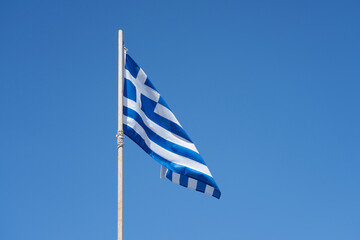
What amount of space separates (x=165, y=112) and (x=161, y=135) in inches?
30.8

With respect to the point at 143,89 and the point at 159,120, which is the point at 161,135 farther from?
the point at 143,89

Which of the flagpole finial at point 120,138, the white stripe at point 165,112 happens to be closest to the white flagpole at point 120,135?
the flagpole finial at point 120,138

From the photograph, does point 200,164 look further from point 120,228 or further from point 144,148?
point 120,228

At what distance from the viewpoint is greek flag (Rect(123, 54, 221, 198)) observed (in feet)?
49.3

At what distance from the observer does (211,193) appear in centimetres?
1537

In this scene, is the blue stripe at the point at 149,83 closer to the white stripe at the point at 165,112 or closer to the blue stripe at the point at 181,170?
the white stripe at the point at 165,112

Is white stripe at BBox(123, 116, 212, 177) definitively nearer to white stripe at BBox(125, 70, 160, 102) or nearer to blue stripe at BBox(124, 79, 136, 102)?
blue stripe at BBox(124, 79, 136, 102)

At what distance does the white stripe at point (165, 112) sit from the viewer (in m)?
15.9

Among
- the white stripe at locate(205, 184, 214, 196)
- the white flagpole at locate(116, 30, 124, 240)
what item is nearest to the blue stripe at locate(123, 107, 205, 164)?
the white stripe at locate(205, 184, 214, 196)

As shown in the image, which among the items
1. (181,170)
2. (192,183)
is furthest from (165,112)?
(192,183)

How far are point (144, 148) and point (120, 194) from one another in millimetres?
2731

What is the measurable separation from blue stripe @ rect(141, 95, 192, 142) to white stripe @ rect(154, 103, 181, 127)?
9cm

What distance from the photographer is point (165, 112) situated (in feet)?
52.5

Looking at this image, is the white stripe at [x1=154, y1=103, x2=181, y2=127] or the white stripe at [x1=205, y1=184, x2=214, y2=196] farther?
the white stripe at [x1=154, y1=103, x2=181, y2=127]
